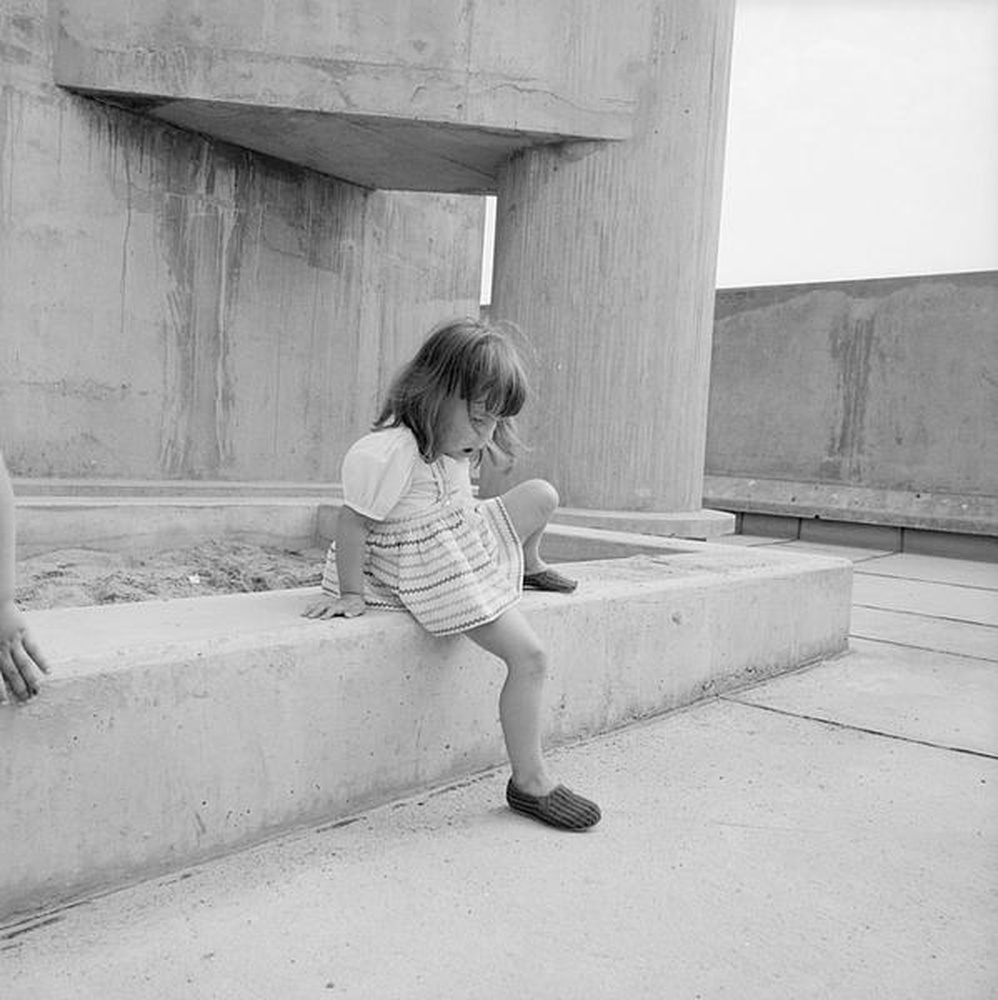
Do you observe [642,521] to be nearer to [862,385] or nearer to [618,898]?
[618,898]

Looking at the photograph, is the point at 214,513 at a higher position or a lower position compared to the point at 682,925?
higher

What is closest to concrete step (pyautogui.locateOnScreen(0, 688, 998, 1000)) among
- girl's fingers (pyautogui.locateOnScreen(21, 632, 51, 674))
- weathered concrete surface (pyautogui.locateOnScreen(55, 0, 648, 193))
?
girl's fingers (pyautogui.locateOnScreen(21, 632, 51, 674))

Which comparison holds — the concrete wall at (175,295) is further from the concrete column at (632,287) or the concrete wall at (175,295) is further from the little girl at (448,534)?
the little girl at (448,534)

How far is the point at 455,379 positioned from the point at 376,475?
0.95 ft

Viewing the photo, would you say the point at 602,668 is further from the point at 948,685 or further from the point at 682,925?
the point at 948,685

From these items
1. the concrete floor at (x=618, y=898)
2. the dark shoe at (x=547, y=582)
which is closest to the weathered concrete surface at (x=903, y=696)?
the concrete floor at (x=618, y=898)

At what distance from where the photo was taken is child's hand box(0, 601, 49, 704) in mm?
1688

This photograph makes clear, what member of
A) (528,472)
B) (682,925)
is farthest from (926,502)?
(682,925)

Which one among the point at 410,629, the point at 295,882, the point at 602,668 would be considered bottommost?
the point at 295,882

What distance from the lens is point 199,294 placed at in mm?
6387

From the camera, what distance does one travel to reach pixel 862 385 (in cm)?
916

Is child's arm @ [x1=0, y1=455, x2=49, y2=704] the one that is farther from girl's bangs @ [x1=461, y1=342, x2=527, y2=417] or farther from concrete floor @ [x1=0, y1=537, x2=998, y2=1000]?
girl's bangs @ [x1=461, y1=342, x2=527, y2=417]

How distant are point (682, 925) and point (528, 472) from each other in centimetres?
420

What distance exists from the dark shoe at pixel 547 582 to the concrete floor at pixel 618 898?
0.42m
